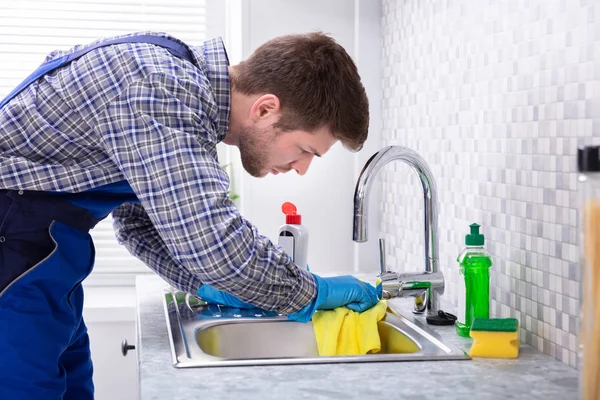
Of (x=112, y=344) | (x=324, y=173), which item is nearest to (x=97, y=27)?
(x=324, y=173)

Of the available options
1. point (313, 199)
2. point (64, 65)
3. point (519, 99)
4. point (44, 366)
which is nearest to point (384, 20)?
point (313, 199)

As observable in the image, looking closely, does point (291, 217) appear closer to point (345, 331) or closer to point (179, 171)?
point (345, 331)

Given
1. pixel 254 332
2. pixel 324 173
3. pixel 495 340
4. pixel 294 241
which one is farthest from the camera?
pixel 324 173

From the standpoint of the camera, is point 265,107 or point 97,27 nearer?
point 265,107

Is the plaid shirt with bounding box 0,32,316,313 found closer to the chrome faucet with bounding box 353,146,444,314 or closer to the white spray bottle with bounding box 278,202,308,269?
the chrome faucet with bounding box 353,146,444,314

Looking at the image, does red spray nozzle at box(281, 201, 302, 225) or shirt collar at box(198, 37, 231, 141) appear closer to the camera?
shirt collar at box(198, 37, 231, 141)

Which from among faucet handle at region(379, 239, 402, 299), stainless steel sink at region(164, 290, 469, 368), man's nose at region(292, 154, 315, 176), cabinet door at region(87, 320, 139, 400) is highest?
man's nose at region(292, 154, 315, 176)

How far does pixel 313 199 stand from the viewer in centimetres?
235

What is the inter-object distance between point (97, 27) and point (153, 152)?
1.60 meters

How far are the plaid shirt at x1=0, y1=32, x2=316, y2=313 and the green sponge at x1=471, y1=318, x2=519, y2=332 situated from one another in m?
0.32

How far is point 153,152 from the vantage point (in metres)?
1.17

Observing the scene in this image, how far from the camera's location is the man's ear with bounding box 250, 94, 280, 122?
1422 millimetres

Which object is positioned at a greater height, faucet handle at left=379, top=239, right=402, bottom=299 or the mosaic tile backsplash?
the mosaic tile backsplash

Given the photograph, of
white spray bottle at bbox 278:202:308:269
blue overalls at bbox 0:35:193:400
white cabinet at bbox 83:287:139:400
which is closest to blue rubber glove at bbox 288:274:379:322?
white spray bottle at bbox 278:202:308:269
